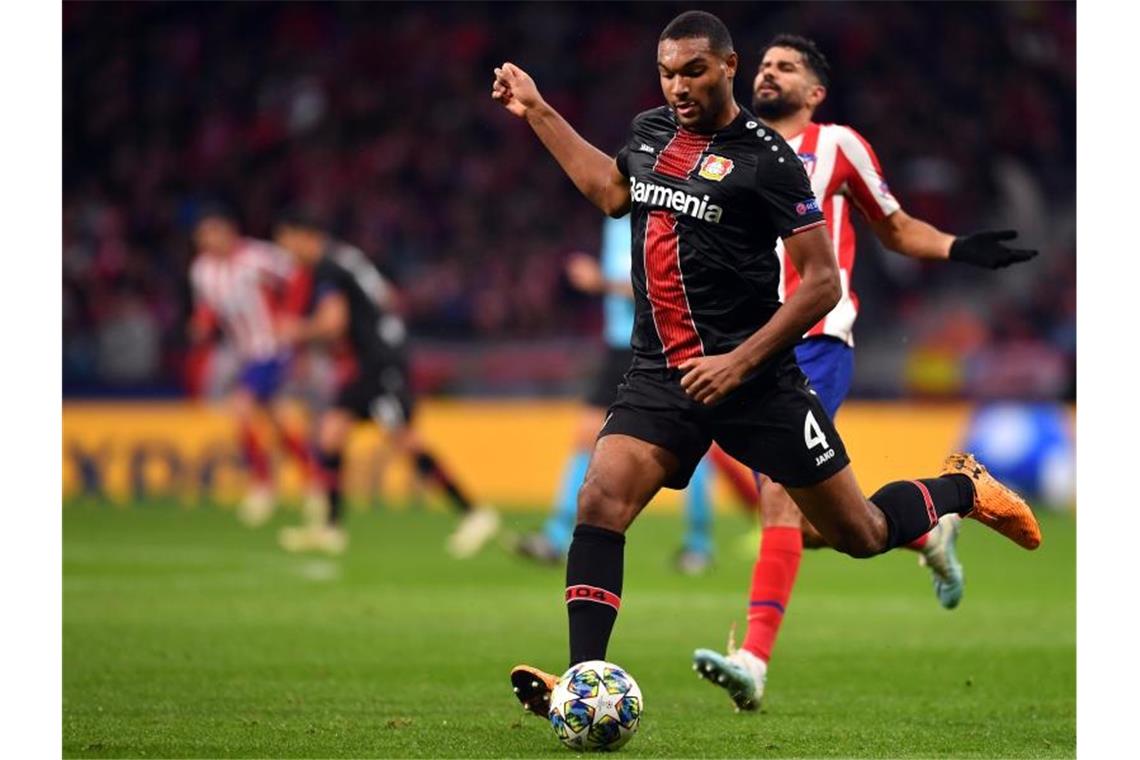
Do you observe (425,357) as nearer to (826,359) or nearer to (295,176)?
(295,176)

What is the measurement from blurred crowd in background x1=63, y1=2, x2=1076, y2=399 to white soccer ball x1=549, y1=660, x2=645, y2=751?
12970 millimetres

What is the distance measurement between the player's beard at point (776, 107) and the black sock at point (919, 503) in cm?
154

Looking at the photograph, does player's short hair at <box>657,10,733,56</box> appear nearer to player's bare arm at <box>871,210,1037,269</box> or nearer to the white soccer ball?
player's bare arm at <box>871,210,1037,269</box>

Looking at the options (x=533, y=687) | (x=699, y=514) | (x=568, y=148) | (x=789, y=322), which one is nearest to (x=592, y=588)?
(x=533, y=687)

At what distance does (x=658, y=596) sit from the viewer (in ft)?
33.4

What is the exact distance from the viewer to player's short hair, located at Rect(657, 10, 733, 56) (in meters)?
5.34

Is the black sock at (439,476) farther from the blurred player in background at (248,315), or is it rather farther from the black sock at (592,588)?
the black sock at (592,588)

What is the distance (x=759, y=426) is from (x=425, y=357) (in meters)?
14.1

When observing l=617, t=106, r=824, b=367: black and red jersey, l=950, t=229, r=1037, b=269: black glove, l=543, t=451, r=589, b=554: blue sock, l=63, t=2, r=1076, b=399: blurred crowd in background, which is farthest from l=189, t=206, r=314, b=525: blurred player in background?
l=617, t=106, r=824, b=367: black and red jersey

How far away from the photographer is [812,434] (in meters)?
5.55

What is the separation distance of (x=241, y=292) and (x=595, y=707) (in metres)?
12.6

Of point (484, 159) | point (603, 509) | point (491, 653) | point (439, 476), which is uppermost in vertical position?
point (484, 159)

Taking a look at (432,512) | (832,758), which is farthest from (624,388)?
(432,512)

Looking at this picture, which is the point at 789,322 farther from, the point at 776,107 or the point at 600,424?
the point at 600,424
